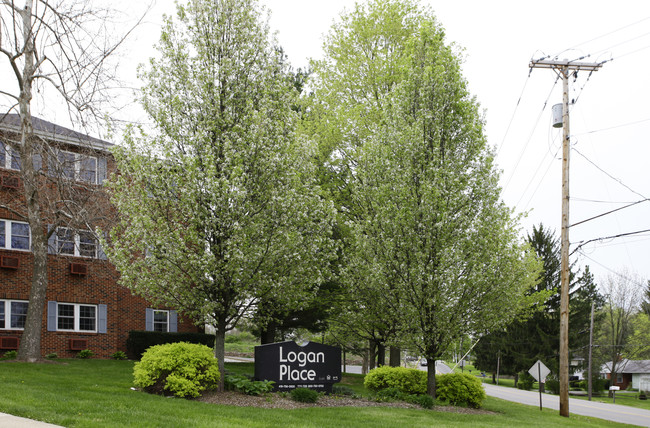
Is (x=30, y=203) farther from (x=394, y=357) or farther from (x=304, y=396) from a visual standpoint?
(x=394, y=357)

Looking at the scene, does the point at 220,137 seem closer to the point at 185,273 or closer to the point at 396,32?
the point at 185,273

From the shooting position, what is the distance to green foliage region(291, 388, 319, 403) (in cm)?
1396

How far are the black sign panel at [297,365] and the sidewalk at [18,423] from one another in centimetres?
719

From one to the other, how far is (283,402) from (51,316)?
1405 centimetres

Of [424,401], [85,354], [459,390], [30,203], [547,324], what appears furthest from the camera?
[547,324]

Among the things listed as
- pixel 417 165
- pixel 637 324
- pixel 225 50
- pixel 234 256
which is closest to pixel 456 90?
pixel 417 165

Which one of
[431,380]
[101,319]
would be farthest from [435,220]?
[101,319]

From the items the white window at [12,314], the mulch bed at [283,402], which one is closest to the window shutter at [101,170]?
the white window at [12,314]

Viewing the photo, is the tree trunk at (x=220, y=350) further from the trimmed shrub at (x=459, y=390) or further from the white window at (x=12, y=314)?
the white window at (x=12, y=314)

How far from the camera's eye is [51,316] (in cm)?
2306

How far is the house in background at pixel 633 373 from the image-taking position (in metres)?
55.8

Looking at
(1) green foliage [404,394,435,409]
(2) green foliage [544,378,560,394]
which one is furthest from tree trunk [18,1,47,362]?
(2) green foliage [544,378,560,394]

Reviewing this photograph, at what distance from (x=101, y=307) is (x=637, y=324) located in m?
56.2

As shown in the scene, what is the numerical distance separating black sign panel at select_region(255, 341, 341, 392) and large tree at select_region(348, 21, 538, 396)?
7.82ft
